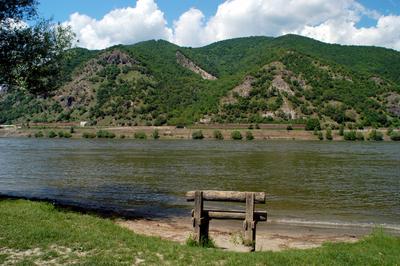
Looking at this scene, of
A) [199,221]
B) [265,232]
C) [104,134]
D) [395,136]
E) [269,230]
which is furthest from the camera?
[104,134]

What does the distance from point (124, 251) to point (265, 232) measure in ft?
33.4

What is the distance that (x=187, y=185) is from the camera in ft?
126

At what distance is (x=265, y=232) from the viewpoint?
20.7 m

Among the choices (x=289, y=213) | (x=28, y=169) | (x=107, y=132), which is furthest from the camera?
(x=107, y=132)

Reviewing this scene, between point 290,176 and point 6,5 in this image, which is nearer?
point 6,5

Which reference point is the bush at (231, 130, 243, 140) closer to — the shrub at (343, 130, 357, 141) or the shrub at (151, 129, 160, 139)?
the shrub at (151, 129, 160, 139)

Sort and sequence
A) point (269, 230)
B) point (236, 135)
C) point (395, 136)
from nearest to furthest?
point (269, 230) < point (395, 136) < point (236, 135)

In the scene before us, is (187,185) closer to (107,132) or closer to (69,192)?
(69,192)

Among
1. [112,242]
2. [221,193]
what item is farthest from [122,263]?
[221,193]

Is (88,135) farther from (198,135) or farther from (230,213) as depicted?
(230,213)

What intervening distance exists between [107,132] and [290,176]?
135m

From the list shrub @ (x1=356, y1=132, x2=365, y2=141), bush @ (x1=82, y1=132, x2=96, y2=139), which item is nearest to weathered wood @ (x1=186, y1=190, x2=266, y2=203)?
shrub @ (x1=356, y1=132, x2=365, y2=141)

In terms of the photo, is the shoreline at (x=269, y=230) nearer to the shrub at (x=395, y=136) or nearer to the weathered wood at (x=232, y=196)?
the weathered wood at (x=232, y=196)

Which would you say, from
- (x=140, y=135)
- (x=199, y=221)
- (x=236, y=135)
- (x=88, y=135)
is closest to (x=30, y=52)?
(x=199, y=221)
